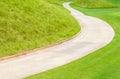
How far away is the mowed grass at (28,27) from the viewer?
891 inches

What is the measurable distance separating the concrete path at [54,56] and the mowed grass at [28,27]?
1.32 meters

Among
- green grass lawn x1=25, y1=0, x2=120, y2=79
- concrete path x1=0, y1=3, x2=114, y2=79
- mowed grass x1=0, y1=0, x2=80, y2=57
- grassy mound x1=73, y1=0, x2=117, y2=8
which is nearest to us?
green grass lawn x1=25, y1=0, x2=120, y2=79

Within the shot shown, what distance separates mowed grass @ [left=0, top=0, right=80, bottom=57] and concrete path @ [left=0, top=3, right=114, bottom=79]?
1318 mm

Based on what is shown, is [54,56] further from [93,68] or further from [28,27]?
[28,27]

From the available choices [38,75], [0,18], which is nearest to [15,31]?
[0,18]

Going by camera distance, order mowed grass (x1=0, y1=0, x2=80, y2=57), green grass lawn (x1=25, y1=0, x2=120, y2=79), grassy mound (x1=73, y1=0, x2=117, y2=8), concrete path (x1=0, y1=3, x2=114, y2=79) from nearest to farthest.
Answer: green grass lawn (x1=25, y1=0, x2=120, y2=79) → concrete path (x1=0, y1=3, x2=114, y2=79) → mowed grass (x1=0, y1=0, x2=80, y2=57) → grassy mound (x1=73, y1=0, x2=117, y2=8)

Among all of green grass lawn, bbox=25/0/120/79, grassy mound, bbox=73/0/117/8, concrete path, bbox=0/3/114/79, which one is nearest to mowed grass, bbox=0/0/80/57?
concrete path, bbox=0/3/114/79

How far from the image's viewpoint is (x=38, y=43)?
23.5m

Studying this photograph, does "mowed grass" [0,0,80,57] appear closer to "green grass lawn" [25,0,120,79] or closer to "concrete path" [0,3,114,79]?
"concrete path" [0,3,114,79]

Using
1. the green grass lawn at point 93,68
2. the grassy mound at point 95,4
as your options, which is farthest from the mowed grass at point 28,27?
the grassy mound at point 95,4

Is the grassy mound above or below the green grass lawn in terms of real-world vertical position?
below

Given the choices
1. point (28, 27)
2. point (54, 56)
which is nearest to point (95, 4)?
point (28, 27)

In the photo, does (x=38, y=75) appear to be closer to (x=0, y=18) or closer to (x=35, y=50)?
(x=35, y=50)

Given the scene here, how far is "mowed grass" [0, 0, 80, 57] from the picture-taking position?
74.3 feet
